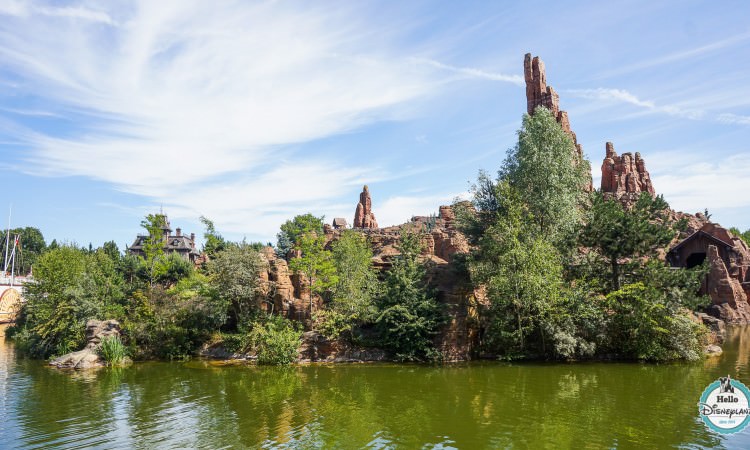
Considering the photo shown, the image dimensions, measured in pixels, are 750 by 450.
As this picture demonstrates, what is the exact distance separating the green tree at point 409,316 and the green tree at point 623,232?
10962 millimetres

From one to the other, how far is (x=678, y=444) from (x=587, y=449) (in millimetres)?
2689

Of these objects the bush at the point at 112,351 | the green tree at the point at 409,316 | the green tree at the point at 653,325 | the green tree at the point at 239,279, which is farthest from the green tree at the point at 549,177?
the bush at the point at 112,351

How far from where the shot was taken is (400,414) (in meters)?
17.4

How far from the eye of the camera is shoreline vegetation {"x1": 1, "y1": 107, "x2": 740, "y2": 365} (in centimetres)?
2708

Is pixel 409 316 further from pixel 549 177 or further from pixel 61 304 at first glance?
pixel 61 304

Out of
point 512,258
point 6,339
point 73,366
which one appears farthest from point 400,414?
point 6,339

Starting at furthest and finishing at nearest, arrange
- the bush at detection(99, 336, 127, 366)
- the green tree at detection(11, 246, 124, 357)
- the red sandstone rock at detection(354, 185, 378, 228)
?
the red sandstone rock at detection(354, 185, 378, 228)
the green tree at detection(11, 246, 124, 357)
the bush at detection(99, 336, 127, 366)

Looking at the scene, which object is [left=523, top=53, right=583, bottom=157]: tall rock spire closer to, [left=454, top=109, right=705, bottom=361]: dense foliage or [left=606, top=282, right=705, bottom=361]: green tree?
[left=454, top=109, right=705, bottom=361]: dense foliage

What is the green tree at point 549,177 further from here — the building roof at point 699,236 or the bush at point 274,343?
the building roof at point 699,236

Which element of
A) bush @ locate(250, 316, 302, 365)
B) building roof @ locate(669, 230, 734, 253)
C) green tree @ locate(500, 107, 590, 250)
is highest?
green tree @ locate(500, 107, 590, 250)

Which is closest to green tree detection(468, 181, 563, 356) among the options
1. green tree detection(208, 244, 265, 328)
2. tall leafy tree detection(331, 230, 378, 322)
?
tall leafy tree detection(331, 230, 378, 322)

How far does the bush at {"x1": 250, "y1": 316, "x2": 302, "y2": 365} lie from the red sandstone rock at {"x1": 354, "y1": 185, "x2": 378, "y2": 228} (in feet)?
230

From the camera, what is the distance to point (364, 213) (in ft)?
341

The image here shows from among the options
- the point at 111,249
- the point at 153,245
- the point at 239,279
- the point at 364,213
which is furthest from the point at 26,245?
the point at 239,279
